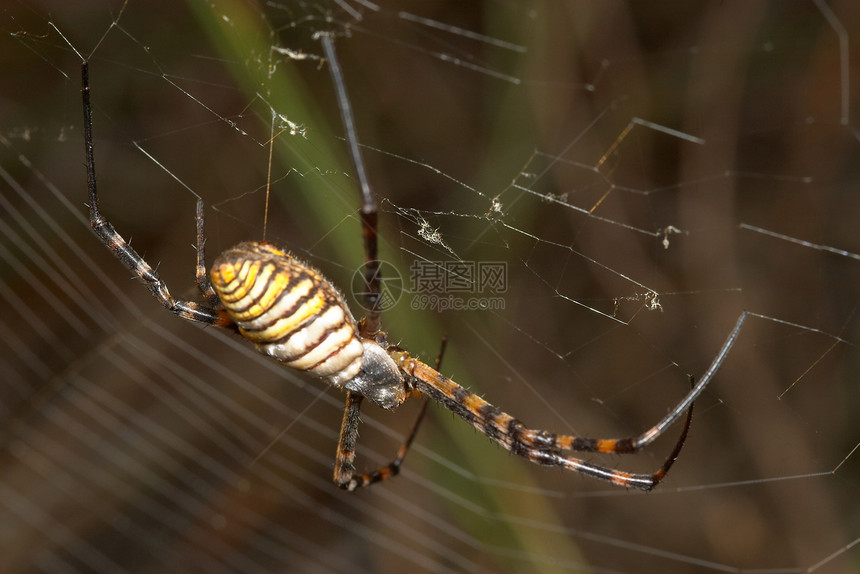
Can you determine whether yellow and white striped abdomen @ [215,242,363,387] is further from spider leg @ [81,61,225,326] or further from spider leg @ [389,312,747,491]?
spider leg @ [389,312,747,491]

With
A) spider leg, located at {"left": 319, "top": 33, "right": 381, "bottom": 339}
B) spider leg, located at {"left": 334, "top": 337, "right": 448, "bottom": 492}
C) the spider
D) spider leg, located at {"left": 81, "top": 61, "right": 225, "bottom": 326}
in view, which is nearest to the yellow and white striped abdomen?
the spider

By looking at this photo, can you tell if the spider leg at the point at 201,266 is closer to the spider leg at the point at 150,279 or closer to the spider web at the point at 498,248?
the spider leg at the point at 150,279

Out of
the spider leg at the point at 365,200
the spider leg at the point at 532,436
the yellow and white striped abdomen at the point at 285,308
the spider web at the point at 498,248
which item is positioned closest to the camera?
the spider leg at the point at 365,200

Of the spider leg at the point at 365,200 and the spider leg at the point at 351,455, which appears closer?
the spider leg at the point at 365,200

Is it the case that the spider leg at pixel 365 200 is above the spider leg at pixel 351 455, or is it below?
above

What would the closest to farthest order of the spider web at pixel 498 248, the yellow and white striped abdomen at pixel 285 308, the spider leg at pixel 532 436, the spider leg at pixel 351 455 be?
the yellow and white striped abdomen at pixel 285 308 < the spider leg at pixel 532 436 < the spider leg at pixel 351 455 < the spider web at pixel 498 248

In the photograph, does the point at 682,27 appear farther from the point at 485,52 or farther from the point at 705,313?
the point at 705,313

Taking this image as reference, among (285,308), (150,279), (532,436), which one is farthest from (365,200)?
(532,436)

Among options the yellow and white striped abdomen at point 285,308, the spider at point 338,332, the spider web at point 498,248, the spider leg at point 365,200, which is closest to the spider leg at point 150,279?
the spider at point 338,332

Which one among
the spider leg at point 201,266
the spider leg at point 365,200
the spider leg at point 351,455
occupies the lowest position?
the spider leg at point 351,455
